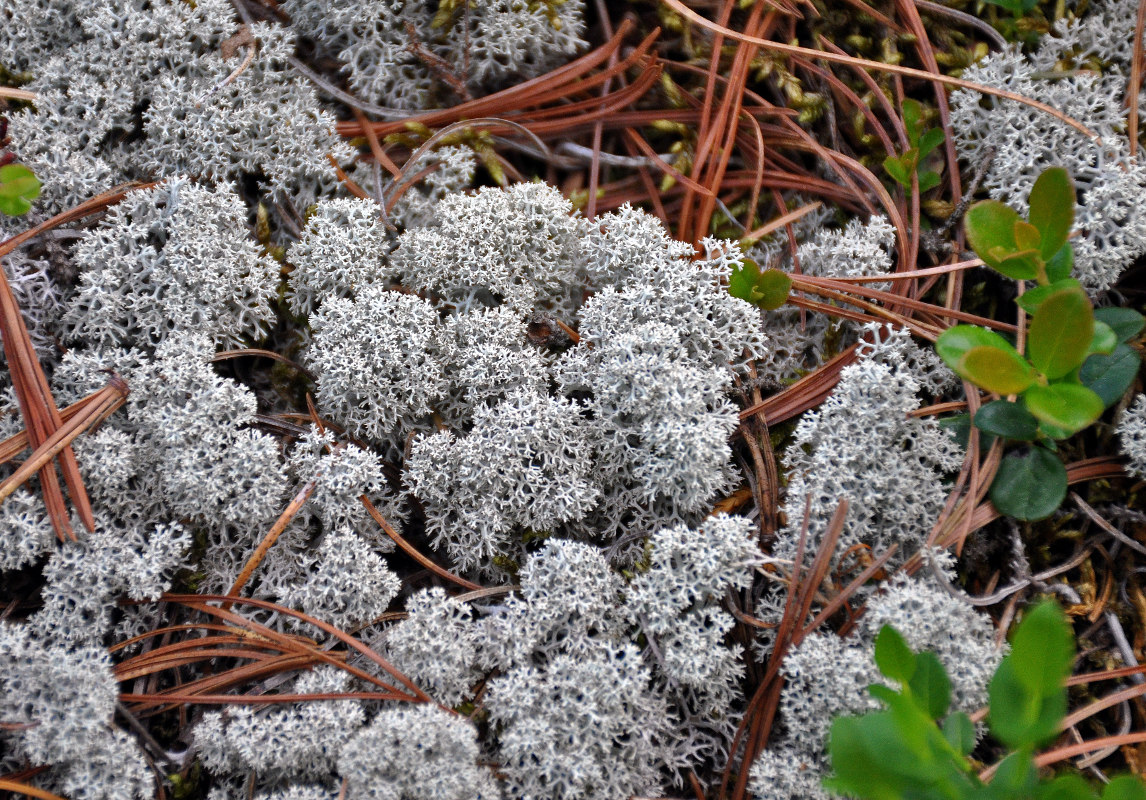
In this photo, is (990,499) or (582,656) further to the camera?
(990,499)

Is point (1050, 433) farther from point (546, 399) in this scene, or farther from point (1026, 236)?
point (546, 399)

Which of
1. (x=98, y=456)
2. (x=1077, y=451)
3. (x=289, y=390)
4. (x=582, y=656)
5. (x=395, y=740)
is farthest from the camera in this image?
(x=289, y=390)

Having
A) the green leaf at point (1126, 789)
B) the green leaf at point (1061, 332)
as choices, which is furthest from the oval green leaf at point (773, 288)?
the green leaf at point (1126, 789)

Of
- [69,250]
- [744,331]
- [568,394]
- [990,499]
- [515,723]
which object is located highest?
[69,250]

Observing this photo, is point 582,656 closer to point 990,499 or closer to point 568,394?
point 568,394

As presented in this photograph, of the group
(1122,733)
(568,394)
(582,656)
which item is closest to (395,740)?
(582,656)

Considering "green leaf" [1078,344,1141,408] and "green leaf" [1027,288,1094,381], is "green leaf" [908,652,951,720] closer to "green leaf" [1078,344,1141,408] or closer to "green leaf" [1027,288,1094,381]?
"green leaf" [1027,288,1094,381]

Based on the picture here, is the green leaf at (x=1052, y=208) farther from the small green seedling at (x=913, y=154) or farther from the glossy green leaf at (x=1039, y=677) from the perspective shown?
the glossy green leaf at (x=1039, y=677)

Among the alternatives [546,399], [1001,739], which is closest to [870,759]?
[1001,739]
